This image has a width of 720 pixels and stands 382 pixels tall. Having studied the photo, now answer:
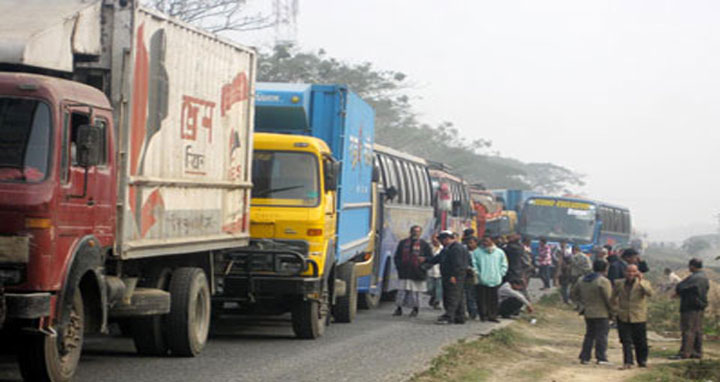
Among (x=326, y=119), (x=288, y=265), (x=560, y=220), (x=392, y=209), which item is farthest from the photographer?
(x=560, y=220)

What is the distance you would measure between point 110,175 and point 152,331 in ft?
9.59

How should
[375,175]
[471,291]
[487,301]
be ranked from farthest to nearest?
[471,291] → [487,301] → [375,175]

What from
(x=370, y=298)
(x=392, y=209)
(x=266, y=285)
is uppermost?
(x=392, y=209)

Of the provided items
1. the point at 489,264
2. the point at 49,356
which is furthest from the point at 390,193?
the point at 49,356

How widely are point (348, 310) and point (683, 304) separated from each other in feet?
17.2

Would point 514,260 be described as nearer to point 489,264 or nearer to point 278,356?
point 489,264

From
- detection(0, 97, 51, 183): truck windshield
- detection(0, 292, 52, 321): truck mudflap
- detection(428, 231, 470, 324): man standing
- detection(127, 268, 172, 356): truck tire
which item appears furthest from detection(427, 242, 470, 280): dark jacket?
detection(0, 292, 52, 321): truck mudflap

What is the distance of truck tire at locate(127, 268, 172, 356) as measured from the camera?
1396 cm

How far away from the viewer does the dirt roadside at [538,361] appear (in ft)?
47.9

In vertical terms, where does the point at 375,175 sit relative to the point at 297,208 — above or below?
above

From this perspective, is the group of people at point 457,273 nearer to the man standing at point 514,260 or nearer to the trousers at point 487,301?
the trousers at point 487,301

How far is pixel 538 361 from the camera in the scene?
1714 cm

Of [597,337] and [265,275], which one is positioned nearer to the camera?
[265,275]

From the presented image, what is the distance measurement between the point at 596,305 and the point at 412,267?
226 inches
